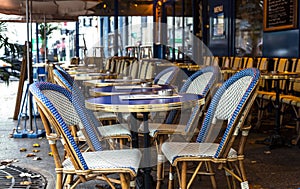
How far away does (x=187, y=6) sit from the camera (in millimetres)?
13500

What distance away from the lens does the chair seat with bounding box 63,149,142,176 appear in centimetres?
254

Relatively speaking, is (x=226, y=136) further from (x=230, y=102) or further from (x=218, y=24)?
(x=218, y=24)

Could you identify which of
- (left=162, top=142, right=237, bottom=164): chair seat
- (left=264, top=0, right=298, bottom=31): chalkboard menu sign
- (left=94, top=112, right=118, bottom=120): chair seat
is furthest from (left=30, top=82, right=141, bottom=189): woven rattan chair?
(left=264, top=0, right=298, bottom=31): chalkboard menu sign

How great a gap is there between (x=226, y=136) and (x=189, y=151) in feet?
1.04

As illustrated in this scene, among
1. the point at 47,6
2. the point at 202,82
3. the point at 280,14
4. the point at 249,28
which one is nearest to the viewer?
the point at 202,82

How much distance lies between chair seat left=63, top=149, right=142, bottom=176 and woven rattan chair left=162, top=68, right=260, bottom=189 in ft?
0.97

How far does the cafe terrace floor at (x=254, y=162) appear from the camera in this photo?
3.80 metres

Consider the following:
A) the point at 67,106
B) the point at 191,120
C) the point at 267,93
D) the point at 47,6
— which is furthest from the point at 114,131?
the point at 47,6

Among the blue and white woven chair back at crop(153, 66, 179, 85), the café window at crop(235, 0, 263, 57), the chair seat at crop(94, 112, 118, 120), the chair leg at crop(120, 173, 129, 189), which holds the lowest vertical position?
the chair leg at crop(120, 173, 129, 189)

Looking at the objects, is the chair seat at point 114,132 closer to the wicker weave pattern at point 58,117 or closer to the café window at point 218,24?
the wicker weave pattern at point 58,117

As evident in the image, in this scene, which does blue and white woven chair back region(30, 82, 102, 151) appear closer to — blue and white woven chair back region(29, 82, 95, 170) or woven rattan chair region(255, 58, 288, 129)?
blue and white woven chair back region(29, 82, 95, 170)

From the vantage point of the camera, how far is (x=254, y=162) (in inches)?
178

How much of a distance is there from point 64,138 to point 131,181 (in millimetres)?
515

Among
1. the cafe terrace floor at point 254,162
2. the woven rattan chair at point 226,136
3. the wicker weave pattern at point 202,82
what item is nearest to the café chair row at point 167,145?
the woven rattan chair at point 226,136
